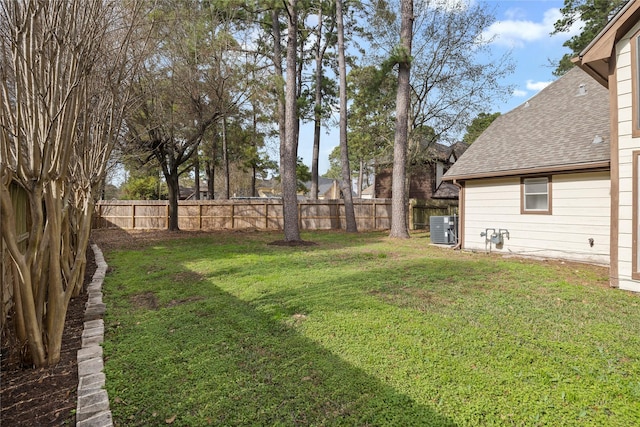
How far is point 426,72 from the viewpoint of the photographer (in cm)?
1739

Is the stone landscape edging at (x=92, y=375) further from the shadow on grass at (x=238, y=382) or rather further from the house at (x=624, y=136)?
the house at (x=624, y=136)

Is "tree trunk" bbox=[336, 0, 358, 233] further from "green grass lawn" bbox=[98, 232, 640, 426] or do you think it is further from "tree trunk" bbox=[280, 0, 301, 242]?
"green grass lawn" bbox=[98, 232, 640, 426]

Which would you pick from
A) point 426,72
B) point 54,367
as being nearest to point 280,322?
point 54,367

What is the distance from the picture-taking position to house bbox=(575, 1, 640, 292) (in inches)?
201

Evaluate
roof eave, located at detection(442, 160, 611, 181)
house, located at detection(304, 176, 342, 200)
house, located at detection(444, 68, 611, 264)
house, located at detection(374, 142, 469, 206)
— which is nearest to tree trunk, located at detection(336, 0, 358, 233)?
house, located at detection(444, 68, 611, 264)

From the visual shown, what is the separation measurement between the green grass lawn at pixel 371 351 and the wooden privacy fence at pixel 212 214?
1109cm

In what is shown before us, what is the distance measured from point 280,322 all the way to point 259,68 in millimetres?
11109

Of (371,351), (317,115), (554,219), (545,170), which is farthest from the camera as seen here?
(317,115)

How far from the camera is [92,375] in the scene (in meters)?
2.42

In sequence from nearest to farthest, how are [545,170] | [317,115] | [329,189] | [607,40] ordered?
[607,40], [545,170], [317,115], [329,189]

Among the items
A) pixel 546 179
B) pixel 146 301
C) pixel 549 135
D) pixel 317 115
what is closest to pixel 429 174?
pixel 317 115

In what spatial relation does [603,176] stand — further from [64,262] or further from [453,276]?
[64,262]

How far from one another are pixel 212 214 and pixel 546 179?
46.5ft

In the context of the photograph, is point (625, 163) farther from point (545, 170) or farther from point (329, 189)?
point (329, 189)
